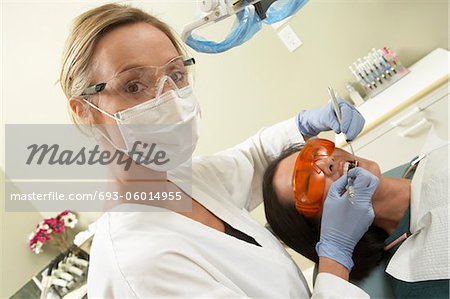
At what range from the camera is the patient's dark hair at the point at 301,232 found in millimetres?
1385

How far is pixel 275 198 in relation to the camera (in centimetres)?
152

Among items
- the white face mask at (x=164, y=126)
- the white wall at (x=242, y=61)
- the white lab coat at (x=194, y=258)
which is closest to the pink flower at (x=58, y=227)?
the white wall at (x=242, y=61)

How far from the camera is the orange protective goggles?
4.52 ft

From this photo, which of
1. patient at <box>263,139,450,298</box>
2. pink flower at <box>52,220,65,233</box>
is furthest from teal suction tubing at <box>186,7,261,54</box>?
pink flower at <box>52,220,65,233</box>

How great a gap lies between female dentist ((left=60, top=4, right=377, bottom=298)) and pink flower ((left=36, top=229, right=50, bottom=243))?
1.46 meters

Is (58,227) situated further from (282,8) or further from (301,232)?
(282,8)

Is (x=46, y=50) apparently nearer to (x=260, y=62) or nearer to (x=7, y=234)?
(x=7, y=234)

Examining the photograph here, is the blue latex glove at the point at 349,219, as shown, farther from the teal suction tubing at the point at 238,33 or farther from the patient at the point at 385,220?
the teal suction tubing at the point at 238,33

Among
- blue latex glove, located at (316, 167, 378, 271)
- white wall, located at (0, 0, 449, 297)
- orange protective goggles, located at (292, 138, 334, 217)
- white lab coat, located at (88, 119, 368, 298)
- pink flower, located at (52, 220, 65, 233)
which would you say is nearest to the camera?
white lab coat, located at (88, 119, 368, 298)

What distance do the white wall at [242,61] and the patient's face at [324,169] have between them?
1.19 metres

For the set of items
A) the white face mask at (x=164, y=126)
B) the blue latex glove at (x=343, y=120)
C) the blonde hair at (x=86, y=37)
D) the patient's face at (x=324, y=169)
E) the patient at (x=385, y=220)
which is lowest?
the patient at (x=385, y=220)

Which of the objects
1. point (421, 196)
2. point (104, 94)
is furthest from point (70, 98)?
point (421, 196)

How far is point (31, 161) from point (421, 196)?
6.73 ft

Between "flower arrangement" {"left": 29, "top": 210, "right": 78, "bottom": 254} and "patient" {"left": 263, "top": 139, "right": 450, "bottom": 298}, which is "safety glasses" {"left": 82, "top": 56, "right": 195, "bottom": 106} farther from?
Answer: "flower arrangement" {"left": 29, "top": 210, "right": 78, "bottom": 254}
